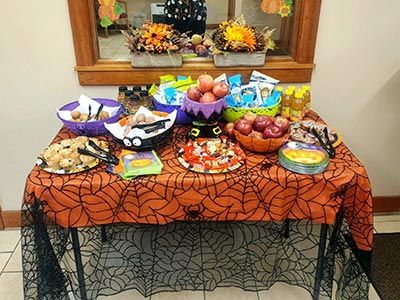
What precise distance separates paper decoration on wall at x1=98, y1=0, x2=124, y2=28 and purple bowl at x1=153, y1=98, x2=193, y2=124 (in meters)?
0.48

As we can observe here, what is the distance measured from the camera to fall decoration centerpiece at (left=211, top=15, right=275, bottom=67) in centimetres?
179

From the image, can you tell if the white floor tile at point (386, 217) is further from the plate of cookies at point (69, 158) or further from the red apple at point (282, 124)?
the plate of cookies at point (69, 158)

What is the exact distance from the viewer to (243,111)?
166 centimetres

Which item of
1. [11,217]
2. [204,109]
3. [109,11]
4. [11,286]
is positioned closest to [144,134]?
[204,109]

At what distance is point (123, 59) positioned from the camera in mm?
1932

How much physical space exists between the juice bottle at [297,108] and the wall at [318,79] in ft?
1.08

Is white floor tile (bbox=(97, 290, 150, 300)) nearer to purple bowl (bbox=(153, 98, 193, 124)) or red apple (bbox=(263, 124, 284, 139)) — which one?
purple bowl (bbox=(153, 98, 193, 124))

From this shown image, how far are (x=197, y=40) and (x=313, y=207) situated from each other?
1005 mm

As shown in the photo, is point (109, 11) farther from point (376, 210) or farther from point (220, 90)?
point (376, 210)

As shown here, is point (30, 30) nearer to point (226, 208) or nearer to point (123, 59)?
point (123, 59)

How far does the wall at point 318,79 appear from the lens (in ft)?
6.03

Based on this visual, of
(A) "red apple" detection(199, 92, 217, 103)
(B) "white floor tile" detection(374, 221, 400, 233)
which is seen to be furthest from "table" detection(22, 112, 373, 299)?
(B) "white floor tile" detection(374, 221, 400, 233)

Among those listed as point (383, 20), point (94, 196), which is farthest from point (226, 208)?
point (383, 20)
